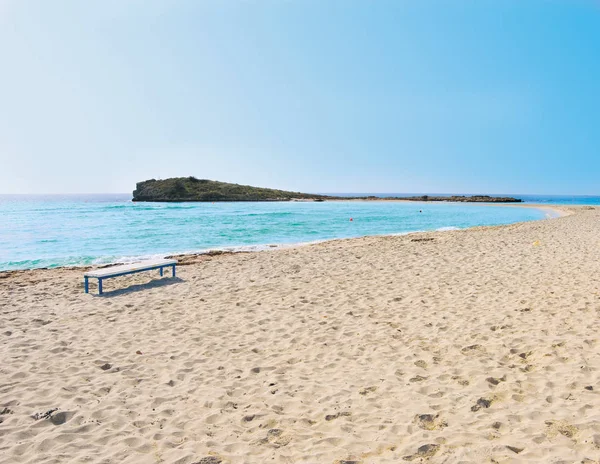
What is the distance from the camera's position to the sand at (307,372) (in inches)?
129

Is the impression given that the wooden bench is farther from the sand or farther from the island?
the island

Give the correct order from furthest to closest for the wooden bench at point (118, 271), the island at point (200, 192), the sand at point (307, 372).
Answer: the island at point (200, 192) → the wooden bench at point (118, 271) → the sand at point (307, 372)

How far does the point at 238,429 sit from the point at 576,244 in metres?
15.4

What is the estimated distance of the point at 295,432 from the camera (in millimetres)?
3492

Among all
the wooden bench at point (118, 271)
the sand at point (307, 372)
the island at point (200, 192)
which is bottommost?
the sand at point (307, 372)

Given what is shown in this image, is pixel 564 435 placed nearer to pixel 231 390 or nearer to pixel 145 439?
pixel 231 390

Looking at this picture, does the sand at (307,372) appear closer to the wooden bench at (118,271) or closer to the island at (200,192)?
the wooden bench at (118,271)

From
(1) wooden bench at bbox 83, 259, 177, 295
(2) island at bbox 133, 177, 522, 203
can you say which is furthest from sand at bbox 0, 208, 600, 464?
(2) island at bbox 133, 177, 522, 203

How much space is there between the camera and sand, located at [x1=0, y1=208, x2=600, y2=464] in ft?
10.7

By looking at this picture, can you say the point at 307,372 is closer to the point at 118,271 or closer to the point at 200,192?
the point at 118,271

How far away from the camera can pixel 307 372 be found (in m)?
4.74

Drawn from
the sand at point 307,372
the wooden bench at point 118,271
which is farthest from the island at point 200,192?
the sand at point 307,372

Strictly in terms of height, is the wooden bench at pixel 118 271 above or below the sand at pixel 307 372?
above

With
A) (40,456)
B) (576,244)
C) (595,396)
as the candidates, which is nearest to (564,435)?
Answer: (595,396)
